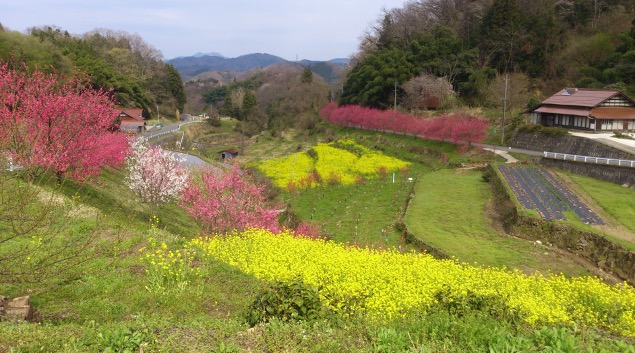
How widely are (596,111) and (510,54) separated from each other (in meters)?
25.0

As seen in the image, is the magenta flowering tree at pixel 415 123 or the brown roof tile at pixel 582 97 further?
the magenta flowering tree at pixel 415 123

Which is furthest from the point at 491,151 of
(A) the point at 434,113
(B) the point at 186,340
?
(B) the point at 186,340

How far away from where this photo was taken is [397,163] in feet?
138

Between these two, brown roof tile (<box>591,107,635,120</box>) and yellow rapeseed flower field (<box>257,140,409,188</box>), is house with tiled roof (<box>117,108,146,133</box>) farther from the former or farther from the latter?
brown roof tile (<box>591,107,635,120</box>)

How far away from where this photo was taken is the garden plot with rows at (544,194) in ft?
72.3

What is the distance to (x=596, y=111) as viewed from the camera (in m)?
36.2

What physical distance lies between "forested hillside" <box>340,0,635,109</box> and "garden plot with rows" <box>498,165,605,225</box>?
22.1m

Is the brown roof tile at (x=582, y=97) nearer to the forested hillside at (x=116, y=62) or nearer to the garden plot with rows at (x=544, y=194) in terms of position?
the garden plot with rows at (x=544, y=194)

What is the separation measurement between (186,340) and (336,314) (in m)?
3.26

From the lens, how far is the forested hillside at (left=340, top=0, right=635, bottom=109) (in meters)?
50.0

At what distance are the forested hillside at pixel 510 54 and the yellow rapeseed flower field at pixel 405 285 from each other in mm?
42494

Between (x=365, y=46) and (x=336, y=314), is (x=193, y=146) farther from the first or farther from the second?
(x=336, y=314)

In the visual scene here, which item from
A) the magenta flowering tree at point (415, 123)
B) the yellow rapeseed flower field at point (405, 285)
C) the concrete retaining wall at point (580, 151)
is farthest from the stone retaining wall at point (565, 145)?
the yellow rapeseed flower field at point (405, 285)

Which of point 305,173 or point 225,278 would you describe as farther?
point 305,173
